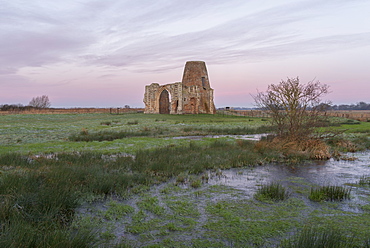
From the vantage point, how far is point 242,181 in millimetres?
9523

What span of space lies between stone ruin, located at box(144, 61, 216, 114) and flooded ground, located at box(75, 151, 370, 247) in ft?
145

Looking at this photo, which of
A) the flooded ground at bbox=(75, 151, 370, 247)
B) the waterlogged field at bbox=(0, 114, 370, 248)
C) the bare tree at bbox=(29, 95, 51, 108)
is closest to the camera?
the waterlogged field at bbox=(0, 114, 370, 248)

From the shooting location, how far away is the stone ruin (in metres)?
53.3

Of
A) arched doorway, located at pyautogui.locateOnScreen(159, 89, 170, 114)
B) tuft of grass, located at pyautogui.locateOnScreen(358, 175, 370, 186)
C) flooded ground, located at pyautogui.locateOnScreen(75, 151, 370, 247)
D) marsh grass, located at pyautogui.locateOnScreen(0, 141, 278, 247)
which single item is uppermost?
arched doorway, located at pyautogui.locateOnScreen(159, 89, 170, 114)

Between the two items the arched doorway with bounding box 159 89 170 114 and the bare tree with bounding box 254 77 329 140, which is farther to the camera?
the arched doorway with bounding box 159 89 170 114

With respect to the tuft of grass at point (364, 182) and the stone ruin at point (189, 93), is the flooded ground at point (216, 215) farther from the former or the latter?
the stone ruin at point (189, 93)

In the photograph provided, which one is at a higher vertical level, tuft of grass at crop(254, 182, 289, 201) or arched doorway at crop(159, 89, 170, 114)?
arched doorway at crop(159, 89, 170, 114)

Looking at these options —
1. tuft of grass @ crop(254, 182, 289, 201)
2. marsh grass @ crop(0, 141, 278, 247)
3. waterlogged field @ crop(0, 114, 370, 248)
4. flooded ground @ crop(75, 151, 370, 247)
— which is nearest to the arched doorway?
marsh grass @ crop(0, 141, 278, 247)

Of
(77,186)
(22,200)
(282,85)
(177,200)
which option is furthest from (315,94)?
(22,200)

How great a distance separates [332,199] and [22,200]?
736cm

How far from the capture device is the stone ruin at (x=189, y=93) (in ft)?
175

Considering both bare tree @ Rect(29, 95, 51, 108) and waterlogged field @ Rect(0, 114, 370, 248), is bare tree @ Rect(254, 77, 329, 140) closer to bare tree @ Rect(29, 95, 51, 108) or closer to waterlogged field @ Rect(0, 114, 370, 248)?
waterlogged field @ Rect(0, 114, 370, 248)

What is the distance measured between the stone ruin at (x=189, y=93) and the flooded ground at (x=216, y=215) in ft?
145

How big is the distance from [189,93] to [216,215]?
4786cm
